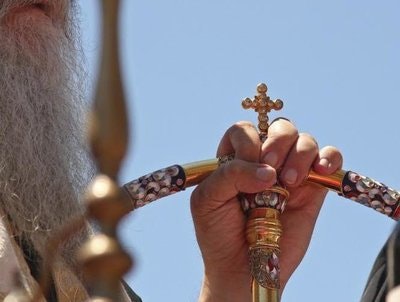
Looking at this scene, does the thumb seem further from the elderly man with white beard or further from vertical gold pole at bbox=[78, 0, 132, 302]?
vertical gold pole at bbox=[78, 0, 132, 302]

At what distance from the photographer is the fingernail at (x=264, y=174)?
2775mm

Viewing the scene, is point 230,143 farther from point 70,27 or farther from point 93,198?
point 93,198

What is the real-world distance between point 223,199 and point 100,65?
1.99m

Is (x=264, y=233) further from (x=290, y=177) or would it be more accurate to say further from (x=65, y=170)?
(x=65, y=170)

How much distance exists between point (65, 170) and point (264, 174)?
3.17 feet

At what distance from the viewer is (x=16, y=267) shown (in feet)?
8.97

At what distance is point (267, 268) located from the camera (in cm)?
284

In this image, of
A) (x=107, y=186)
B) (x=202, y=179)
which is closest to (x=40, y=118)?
(x=202, y=179)

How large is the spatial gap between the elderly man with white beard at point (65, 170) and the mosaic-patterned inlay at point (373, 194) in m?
0.10

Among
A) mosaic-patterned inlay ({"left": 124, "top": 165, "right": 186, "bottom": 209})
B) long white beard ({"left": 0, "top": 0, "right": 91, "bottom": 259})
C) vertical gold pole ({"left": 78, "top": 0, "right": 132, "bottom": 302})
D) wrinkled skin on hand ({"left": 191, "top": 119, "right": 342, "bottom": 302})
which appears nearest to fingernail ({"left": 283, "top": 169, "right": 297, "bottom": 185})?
wrinkled skin on hand ({"left": 191, "top": 119, "right": 342, "bottom": 302})

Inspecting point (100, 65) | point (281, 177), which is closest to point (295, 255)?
point (281, 177)

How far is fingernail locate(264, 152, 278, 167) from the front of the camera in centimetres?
289

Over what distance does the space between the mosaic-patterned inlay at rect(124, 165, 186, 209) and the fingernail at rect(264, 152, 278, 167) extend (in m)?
0.25

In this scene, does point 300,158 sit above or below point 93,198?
below
